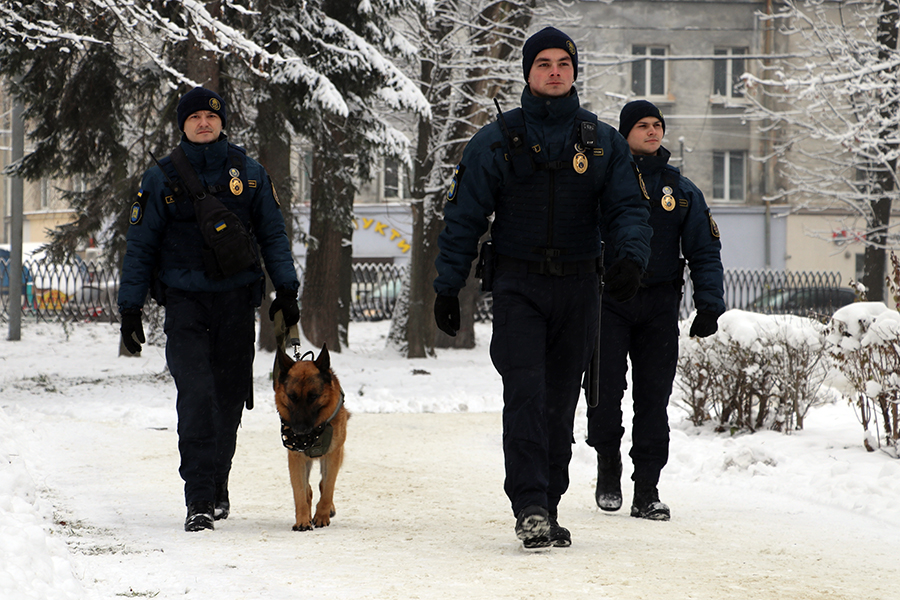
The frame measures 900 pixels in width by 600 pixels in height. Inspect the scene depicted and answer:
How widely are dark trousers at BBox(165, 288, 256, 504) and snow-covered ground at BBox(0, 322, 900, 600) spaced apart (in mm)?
327

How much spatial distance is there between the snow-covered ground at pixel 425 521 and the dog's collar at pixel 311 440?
0.41 metres

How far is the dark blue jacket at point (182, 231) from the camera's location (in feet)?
16.9

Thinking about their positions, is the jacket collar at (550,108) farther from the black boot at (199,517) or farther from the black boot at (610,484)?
the black boot at (199,517)

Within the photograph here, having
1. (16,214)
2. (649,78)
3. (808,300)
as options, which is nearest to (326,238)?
(16,214)

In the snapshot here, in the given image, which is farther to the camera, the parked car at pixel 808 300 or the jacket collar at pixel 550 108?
the parked car at pixel 808 300

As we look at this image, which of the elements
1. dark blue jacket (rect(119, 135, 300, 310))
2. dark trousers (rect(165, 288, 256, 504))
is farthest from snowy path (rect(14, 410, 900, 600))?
dark blue jacket (rect(119, 135, 300, 310))

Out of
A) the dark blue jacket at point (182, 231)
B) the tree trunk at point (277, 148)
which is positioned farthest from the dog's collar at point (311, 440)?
the tree trunk at point (277, 148)

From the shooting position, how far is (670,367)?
5.61 m

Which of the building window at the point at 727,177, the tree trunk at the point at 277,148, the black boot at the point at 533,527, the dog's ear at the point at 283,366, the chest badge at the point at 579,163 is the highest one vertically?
the building window at the point at 727,177

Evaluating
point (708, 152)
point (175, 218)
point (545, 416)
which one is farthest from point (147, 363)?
point (708, 152)

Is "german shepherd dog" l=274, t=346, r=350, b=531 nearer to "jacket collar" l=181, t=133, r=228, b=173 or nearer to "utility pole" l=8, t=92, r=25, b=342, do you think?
"jacket collar" l=181, t=133, r=228, b=173

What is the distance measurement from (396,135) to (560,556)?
1082 cm

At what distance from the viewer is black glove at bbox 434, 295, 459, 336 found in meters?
4.59

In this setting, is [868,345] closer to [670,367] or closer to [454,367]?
[670,367]
